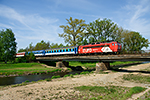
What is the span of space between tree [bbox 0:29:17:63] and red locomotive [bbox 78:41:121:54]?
3225 centimetres

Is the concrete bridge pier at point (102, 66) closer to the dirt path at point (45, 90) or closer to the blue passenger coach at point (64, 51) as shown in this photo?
the blue passenger coach at point (64, 51)

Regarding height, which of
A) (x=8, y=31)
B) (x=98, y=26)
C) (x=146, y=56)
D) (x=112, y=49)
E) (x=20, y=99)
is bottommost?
(x=20, y=99)

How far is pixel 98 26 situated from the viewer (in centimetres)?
6712

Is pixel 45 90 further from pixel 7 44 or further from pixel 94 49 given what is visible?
pixel 7 44

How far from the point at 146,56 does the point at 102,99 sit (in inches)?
854

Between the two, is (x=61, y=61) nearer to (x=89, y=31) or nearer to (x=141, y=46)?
(x=89, y=31)

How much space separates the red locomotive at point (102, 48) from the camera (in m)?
34.5

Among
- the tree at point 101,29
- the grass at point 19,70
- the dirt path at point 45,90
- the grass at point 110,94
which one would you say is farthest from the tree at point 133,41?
the grass at point 110,94

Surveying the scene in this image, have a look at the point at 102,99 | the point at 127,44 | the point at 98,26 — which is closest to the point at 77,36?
the point at 98,26

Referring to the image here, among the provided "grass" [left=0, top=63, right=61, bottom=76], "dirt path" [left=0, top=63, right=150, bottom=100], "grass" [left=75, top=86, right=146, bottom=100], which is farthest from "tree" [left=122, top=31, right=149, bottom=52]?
"grass" [left=75, top=86, right=146, bottom=100]

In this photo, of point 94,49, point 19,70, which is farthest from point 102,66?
point 19,70

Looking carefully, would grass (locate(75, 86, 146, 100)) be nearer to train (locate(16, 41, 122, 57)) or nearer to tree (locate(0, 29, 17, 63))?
train (locate(16, 41, 122, 57))

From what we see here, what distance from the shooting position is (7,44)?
5238cm

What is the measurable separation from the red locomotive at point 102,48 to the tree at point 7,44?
32249 mm
